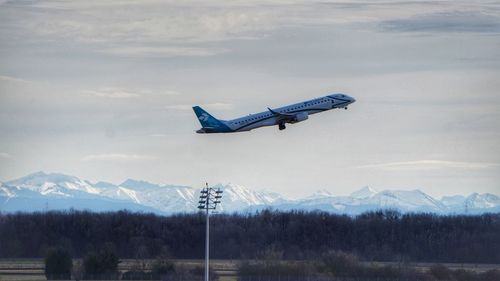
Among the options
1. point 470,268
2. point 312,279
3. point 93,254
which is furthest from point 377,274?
point 93,254

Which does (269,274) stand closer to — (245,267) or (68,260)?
(245,267)

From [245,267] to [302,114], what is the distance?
2283 cm

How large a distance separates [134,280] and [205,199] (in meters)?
21.9

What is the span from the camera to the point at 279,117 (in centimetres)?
18938

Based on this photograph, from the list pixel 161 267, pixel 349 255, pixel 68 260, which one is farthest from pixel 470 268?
pixel 68 260

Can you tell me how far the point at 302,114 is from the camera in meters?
189

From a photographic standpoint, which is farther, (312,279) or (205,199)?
(312,279)

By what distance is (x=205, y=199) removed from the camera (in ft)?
543

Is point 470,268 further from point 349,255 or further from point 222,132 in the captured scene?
point 222,132

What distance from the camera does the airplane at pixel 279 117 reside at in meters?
188

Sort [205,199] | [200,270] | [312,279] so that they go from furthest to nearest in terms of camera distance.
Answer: [200,270] → [312,279] → [205,199]

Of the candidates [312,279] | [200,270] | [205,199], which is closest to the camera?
[205,199]

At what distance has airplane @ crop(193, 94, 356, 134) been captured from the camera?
18850 centimetres

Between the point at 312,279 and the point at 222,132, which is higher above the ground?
the point at 222,132
